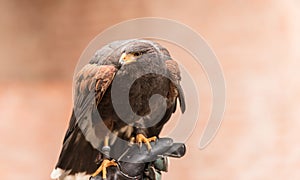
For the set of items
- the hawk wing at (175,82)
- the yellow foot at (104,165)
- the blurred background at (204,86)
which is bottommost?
the yellow foot at (104,165)

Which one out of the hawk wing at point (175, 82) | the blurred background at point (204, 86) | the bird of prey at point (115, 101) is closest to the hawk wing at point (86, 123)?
the bird of prey at point (115, 101)

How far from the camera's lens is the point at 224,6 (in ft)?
6.88

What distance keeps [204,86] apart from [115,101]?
34.9 inches

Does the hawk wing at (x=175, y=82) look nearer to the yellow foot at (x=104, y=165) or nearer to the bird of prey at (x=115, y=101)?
the bird of prey at (x=115, y=101)

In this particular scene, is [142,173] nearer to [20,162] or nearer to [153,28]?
[153,28]

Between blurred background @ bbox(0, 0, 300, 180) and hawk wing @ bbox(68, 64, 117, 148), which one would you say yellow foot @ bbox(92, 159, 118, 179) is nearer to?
hawk wing @ bbox(68, 64, 117, 148)

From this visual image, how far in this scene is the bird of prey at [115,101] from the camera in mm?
1157

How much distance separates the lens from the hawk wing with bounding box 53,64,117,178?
1.15m

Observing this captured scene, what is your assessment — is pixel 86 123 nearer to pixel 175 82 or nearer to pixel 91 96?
pixel 91 96

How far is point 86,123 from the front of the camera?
46.9 inches

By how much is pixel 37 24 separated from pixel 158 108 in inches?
44.9

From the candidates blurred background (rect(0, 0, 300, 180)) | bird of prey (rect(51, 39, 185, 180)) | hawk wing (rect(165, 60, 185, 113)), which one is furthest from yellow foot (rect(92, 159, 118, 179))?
blurred background (rect(0, 0, 300, 180))

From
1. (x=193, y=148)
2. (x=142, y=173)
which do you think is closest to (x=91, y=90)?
(x=142, y=173)

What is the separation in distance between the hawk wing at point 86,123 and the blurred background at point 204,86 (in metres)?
0.82
